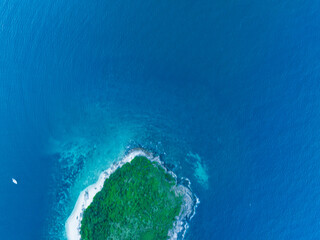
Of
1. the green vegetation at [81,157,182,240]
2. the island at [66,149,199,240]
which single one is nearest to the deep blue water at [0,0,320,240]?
the island at [66,149,199,240]

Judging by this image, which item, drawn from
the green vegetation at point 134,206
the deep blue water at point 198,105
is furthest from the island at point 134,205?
the deep blue water at point 198,105

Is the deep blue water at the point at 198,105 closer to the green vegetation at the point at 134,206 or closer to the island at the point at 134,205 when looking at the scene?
the island at the point at 134,205

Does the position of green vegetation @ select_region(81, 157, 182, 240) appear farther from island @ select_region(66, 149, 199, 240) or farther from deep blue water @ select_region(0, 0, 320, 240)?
deep blue water @ select_region(0, 0, 320, 240)

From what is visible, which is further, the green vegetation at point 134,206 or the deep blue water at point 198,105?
the deep blue water at point 198,105

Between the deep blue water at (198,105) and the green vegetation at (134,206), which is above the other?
the deep blue water at (198,105)

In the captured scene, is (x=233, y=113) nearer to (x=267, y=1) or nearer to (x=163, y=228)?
(x=267, y=1)

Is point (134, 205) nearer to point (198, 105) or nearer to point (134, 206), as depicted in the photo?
point (134, 206)

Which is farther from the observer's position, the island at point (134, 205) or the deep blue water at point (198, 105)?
the deep blue water at point (198, 105)

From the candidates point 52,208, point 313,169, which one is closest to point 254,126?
point 313,169
